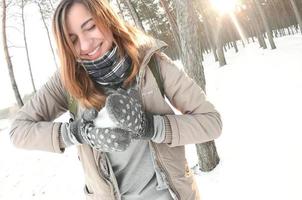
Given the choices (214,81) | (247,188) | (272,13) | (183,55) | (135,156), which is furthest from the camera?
(272,13)

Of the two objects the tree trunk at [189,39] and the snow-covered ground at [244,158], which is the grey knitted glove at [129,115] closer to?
the snow-covered ground at [244,158]

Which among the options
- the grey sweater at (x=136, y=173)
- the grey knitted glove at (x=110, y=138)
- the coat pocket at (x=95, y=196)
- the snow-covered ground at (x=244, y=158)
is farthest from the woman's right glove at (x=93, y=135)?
the snow-covered ground at (x=244, y=158)

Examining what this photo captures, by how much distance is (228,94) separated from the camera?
480 inches

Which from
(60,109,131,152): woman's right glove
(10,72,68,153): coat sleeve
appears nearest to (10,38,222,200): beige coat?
(10,72,68,153): coat sleeve

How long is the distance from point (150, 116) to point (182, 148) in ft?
1.17

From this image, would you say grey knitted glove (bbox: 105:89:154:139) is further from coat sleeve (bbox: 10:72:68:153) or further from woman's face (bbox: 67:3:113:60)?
coat sleeve (bbox: 10:72:68:153)

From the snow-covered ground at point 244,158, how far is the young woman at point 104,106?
110 inches

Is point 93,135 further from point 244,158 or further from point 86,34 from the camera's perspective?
point 244,158

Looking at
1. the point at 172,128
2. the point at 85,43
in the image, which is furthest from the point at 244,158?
the point at 85,43

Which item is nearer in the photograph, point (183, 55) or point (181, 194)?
point (181, 194)

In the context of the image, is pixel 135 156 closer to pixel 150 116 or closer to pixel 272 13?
pixel 150 116

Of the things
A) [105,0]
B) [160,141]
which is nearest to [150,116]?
[160,141]

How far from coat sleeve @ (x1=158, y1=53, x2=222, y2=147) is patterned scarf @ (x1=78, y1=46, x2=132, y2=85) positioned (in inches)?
8.0

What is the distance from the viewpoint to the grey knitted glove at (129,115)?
1.53 m
